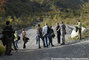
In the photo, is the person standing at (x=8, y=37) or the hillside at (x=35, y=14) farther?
the hillside at (x=35, y=14)

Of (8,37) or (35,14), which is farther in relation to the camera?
(35,14)

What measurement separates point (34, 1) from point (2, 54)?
6349 cm

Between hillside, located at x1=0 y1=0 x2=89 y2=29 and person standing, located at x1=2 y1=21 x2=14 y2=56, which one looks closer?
person standing, located at x1=2 y1=21 x2=14 y2=56

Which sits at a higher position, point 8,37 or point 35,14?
point 35,14

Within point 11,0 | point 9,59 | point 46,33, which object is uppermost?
point 11,0

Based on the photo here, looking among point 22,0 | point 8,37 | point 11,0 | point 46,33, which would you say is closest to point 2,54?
point 8,37

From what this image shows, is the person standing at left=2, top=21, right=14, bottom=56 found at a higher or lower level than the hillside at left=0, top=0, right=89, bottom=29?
lower

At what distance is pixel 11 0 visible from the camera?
61.0m

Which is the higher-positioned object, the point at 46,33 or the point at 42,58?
the point at 46,33

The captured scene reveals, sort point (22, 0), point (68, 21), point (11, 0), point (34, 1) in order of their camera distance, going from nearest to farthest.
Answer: point (68, 21) → point (11, 0) → point (22, 0) → point (34, 1)

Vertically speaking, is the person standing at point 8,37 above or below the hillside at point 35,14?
below

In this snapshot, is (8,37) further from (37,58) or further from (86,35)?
(86,35)

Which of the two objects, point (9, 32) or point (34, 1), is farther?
point (34, 1)

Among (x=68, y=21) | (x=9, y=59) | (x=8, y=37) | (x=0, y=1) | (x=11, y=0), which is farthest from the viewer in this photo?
(x=11, y=0)
